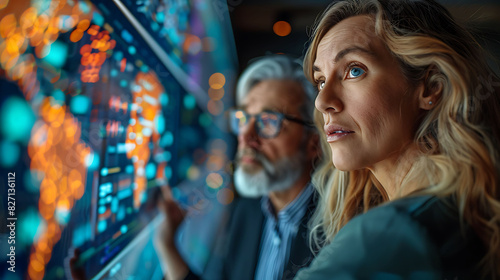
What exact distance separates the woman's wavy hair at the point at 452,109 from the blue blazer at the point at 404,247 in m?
0.04

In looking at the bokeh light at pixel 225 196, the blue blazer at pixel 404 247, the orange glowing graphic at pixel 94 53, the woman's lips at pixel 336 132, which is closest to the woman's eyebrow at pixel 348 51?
the woman's lips at pixel 336 132

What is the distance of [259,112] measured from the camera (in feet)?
3.43

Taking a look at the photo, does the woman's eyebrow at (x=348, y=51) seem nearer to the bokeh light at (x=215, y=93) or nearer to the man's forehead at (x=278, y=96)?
the man's forehead at (x=278, y=96)

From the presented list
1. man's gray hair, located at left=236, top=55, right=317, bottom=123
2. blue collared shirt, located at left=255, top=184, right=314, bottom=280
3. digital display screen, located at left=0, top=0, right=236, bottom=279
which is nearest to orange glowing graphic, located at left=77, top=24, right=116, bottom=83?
digital display screen, located at left=0, top=0, right=236, bottom=279

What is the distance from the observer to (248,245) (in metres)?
0.97

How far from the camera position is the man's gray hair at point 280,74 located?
3.27ft

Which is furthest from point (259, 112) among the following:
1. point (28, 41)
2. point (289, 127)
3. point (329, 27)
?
point (28, 41)

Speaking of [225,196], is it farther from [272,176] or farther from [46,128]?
[46,128]

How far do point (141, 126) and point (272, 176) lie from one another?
1.53 feet

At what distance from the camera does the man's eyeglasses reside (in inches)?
40.3

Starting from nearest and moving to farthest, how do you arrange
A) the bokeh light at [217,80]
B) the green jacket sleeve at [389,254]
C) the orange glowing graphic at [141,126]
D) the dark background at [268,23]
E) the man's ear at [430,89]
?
the green jacket sleeve at [389,254] < the man's ear at [430,89] < the orange glowing graphic at [141,126] < the dark background at [268,23] < the bokeh light at [217,80]

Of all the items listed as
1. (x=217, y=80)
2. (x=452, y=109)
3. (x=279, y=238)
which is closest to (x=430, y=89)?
(x=452, y=109)

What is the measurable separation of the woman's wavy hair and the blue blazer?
0.04 meters

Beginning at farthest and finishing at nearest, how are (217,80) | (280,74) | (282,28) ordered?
(217,80), (280,74), (282,28)
